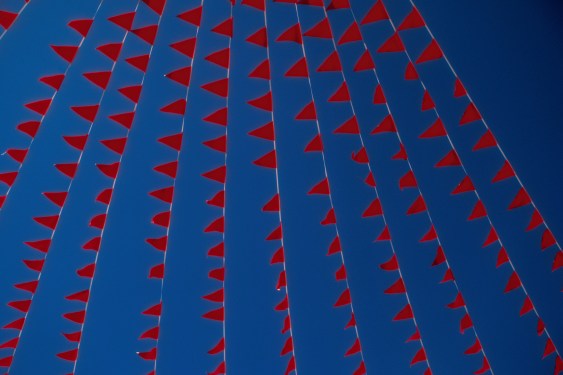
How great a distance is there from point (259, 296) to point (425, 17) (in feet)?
5.61

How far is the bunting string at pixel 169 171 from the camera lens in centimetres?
235

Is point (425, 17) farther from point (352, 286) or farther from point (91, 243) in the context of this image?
point (91, 243)

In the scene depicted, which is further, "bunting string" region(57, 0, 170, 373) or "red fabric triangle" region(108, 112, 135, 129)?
"red fabric triangle" region(108, 112, 135, 129)

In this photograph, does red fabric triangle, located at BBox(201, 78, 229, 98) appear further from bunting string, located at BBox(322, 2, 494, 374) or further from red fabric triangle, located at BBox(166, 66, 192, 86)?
bunting string, located at BBox(322, 2, 494, 374)

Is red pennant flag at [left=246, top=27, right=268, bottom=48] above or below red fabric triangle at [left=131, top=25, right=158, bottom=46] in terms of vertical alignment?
below

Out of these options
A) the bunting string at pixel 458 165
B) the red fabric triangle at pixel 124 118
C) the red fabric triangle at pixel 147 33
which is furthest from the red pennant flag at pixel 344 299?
the red fabric triangle at pixel 147 33

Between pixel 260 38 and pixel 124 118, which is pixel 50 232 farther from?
pixel 260 38

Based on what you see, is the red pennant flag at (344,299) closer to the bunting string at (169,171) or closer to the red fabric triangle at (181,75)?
the bunting string at (169,171)

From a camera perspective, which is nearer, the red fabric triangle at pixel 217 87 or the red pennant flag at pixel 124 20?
the red pennant flag at pixel 124 20

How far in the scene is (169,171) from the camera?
276cm

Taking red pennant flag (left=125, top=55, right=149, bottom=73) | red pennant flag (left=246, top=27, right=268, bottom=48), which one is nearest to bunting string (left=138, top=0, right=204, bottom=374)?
red pennant flag (left=125, top=55, right=149, bottom=73)

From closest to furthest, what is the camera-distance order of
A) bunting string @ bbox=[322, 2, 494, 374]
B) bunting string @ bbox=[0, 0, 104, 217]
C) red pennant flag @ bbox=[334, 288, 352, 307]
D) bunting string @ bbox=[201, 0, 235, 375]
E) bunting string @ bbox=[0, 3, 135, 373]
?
1. bunting string @ bbox=[0, 0, 104, 217]
2. bunting string @ bbox=[201, 0, 235, 375]
3. bunting string @ bbox=[0, 3, 135, 373]
4. bunting string @ bbox=[322, 2, 494, 374]
5. red pennant flag @ bbox=[334, 288, 352, 307]

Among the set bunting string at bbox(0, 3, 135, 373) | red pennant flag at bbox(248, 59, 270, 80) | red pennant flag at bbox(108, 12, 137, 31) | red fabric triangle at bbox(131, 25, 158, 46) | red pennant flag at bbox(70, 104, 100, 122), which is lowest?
bunting string at bbox(0, 3, 135, 373)

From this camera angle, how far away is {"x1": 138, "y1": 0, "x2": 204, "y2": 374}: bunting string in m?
2.35
